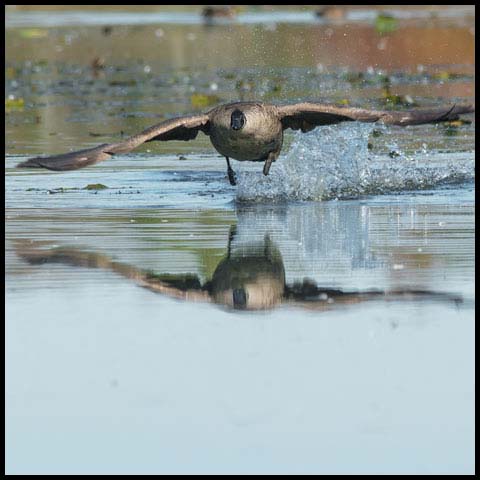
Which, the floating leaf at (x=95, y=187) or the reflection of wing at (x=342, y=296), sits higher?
the floating leaf at (x=95, y=187)

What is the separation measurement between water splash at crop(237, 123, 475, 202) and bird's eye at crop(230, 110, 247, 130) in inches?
21.2

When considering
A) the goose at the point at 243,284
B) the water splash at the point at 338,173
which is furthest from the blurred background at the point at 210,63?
the goose at the point at 243,284

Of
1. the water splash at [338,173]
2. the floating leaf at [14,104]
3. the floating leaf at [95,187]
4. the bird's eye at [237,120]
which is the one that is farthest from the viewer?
Result: the floating leaf at [14,104]

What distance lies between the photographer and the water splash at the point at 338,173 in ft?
43.6

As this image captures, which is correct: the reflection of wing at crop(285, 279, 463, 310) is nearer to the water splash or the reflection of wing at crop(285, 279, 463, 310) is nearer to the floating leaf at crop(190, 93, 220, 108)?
the water splash

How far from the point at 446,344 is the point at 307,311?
1070 mm

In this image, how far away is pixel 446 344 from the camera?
7.69 m

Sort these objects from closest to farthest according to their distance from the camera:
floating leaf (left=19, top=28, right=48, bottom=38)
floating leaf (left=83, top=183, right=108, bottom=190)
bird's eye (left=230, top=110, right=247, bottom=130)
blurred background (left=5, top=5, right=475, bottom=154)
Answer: bird's eye (left=230, top=110, right=247, bottom=130), floating leaf (left=83, top=183, right=108, bottom=190), blurred background (left=5, top=5, right=475, bottom=154), floating leaf (left=19, top=28, right=48, bottom=38)

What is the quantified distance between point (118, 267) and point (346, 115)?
4.16 metres

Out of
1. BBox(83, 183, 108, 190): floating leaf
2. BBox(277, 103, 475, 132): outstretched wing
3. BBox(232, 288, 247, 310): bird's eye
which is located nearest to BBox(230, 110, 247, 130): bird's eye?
BBox(277, 103, 475, 132): outstretched wing

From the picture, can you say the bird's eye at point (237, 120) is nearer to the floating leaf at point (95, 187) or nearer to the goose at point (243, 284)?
the floating leaf at point (95, 187)

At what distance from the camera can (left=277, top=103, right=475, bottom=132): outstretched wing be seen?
13.4 meters

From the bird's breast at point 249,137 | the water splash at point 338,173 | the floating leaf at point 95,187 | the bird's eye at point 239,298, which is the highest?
the bird's breast at point 249,137

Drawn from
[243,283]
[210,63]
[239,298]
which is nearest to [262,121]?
[243,283]
